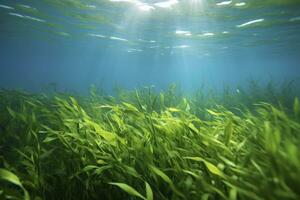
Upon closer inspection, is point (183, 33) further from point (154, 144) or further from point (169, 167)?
point (169, 167)

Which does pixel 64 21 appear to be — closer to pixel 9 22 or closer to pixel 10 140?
pixel 9 22

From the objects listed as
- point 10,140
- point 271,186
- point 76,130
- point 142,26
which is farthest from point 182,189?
point 142,26

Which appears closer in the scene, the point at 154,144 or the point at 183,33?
the point at 154,144

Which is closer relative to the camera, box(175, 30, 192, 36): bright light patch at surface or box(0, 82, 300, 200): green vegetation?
box(0, 82, 300, 200): green vegetation

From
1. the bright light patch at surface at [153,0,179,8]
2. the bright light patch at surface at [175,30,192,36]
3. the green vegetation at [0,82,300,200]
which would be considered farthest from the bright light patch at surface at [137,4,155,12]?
the green vegetation at [0,82,300,200]

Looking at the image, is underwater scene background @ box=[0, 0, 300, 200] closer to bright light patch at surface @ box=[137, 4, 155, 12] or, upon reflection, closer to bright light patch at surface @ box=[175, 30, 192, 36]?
bright light patch at surface @ box=[137, 4, 155, 12]

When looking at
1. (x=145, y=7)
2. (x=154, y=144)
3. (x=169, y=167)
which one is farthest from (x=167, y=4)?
(x=169, y=167)

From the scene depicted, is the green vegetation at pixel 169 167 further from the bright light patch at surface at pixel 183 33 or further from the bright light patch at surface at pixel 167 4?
the bright light patch at surface at pixel 183 33

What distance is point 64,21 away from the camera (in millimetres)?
19531

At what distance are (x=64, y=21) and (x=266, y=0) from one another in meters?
15.5

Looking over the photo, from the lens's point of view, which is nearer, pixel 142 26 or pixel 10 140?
pixel 10 140

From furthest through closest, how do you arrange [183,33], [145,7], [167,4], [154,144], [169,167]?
[183,33] → [145,7] → [167,4] → [154,144] → [169,167]

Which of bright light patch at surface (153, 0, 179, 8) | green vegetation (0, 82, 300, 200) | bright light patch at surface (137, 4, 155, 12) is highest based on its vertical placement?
bright light patch at surface (153, 0, 179, 8)

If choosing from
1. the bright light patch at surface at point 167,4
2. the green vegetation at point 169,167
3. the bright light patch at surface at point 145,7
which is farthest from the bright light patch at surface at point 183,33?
the green vegetation at point 169,167
